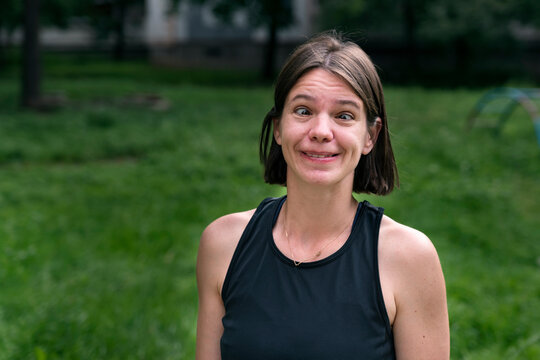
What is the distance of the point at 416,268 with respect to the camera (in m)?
1.78

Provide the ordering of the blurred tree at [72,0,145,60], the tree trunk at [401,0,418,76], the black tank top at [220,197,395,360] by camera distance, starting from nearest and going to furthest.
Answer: the black tank top at [220,197,395,360], the tree trunk at [401,0,418,76], the blurred tree at [72,0,145,60]

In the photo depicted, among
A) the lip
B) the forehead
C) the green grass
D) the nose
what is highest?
the forehead

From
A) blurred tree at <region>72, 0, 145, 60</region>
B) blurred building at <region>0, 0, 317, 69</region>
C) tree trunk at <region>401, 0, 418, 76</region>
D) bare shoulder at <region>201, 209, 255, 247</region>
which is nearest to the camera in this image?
bare shoulder at <region>201, 209, 255, 247</region>

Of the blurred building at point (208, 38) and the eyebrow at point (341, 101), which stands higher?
the eyebrow at point (341, 101)

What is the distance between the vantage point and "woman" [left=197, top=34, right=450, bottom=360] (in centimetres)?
175

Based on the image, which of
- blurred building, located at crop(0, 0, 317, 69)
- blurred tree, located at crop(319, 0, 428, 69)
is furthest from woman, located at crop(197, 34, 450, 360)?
blurred building, located at crop(0, 0, 317, 69)

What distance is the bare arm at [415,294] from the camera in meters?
1.77

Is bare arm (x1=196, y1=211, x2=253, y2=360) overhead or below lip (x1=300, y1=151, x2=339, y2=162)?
below

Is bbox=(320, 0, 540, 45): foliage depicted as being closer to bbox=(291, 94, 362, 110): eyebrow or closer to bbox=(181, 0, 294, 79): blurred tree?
bbox=(181, 0, 294, 79): blurred tree

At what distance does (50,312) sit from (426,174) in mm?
5111

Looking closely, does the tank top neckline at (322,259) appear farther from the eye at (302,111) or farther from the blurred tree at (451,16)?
the blurred tree at (451,16)

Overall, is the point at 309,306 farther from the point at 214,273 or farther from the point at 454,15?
the point at 454,15

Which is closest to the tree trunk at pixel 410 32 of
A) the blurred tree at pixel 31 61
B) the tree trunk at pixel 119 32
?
the blurred tree at pixel 31 61

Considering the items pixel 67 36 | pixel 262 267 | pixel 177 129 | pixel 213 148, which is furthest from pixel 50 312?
pixel 67 36
